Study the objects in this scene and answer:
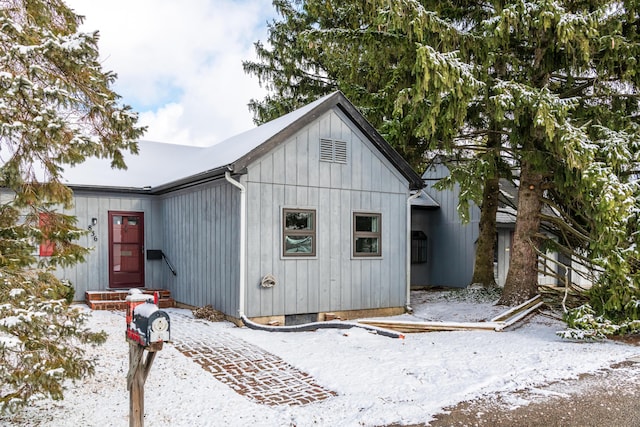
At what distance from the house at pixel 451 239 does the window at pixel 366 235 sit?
570 cm

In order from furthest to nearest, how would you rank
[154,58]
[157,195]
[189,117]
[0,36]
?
1. [189,117]
2. [154,58]
3. [157,195]
4. [0,36]

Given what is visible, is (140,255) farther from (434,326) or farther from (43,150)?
(43,150)

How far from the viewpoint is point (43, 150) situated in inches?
165

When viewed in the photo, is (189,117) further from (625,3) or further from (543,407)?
(543,407)

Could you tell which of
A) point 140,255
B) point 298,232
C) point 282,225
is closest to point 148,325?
point 282,225

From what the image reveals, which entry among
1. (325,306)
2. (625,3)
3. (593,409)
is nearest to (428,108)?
(625,3)

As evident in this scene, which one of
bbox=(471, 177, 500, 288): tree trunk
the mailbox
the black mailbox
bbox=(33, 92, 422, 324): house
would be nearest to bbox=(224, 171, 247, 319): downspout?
bbox=(33, 92, 422, 324): house

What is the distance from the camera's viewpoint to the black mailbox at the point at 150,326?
3.50 metres

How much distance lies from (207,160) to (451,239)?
8.85 metres

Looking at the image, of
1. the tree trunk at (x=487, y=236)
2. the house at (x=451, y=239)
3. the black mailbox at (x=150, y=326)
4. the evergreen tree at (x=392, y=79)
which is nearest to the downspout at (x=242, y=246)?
the evergreen tree at (x=392, y=79)

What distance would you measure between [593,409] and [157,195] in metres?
10.8

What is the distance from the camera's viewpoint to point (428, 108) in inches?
357

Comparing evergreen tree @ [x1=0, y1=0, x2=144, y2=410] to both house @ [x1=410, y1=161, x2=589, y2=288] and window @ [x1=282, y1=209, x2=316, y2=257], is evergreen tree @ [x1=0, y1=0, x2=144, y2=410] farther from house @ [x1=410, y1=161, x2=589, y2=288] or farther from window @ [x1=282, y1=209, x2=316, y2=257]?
house @ [x1=410, y1=161, x2=589, y2=288]

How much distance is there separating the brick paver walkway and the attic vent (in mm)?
4038
